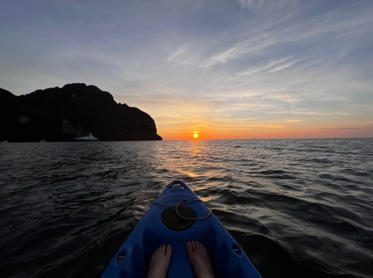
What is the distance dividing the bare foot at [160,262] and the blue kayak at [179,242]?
8 centimetres

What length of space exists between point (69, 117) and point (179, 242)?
131503 mm

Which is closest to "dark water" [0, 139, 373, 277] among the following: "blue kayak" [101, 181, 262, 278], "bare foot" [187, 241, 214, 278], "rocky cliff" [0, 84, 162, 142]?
"blue kayak" [101, 181, 262, 278]

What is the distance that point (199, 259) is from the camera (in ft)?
8.23

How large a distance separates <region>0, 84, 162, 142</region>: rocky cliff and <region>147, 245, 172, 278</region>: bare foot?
126 m

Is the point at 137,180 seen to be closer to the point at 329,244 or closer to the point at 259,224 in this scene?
the point at 259,224

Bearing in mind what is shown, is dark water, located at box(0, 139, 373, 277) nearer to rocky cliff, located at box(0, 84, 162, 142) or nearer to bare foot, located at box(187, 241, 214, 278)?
bare foot, located at box(187, 241, 214, 278)

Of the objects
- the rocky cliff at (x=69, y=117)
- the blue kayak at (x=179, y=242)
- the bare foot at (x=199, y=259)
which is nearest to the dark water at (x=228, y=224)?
the blue kayak at (x=179, y=242)

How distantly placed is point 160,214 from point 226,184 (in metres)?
4.86

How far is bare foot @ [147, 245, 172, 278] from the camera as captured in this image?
2.26 metres

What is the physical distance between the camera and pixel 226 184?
7656 millimetres

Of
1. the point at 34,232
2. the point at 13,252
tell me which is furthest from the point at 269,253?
the point at 34,232

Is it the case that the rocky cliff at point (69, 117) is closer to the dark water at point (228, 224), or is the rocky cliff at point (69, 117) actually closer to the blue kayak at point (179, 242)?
the dark water at point (228, 224)

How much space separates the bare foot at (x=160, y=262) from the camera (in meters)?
2.26

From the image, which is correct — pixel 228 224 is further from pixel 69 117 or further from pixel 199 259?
pixel 69 117
